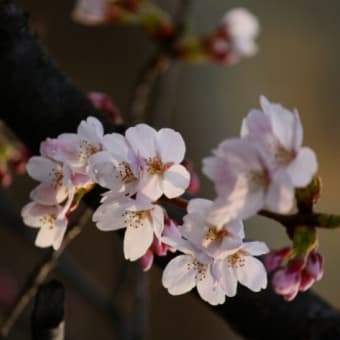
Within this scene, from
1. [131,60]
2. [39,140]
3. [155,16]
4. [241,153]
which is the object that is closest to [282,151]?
[241,153]

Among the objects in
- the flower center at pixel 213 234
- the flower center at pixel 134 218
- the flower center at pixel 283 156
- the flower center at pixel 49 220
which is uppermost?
the flower center at pixel 283 156

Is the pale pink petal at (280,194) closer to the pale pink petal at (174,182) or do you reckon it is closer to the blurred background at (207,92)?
the pale pink petal at (174,182)

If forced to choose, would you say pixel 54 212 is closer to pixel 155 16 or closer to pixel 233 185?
pixel 233 185

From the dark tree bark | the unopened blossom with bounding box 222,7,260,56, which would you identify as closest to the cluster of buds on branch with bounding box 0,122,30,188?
the dark tree bark

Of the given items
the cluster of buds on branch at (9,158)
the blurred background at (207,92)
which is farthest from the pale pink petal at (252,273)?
the blurred background at (207,92)

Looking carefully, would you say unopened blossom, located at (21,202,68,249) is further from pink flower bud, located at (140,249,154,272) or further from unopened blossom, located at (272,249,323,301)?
unopened blossom, located at (272,249,323,301)

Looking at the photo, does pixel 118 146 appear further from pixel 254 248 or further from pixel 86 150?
pixel 254 248

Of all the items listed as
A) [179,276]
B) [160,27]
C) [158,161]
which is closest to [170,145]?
[158,161]
